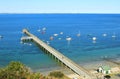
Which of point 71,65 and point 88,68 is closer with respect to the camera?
point 71,65

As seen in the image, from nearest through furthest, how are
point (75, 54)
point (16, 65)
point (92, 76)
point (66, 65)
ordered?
point (16, 65) → point (92, 76) → point (66, 65) → point (75, 54)

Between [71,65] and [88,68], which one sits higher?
[71,65]

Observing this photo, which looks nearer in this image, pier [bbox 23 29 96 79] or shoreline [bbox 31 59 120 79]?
pier [bbox 23 29 96 79]

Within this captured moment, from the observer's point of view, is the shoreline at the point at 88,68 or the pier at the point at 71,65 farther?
the shoreline at the point at 88,68

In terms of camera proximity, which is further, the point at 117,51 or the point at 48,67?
the point at 117,51

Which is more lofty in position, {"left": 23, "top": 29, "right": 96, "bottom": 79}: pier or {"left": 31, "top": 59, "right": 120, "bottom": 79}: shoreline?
{"left": 23, "top": 29, "right": 96, "bottom": 79}: pier

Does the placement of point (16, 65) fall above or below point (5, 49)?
above

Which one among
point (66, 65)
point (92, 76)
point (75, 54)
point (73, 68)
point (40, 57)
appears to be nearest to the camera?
point (92, 76)

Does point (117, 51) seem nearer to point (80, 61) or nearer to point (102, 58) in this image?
point (102, 58)

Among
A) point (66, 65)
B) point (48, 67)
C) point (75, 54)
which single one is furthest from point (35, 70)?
point (75, 54)

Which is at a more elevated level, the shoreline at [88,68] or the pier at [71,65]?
the pier at [71,65]
